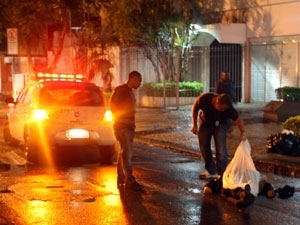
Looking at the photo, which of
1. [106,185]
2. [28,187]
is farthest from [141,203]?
[28,187]

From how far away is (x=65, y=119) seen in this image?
11.4 m

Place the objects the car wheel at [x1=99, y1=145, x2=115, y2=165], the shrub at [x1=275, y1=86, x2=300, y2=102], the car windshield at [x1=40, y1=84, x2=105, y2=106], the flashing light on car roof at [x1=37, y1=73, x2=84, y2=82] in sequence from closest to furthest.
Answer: the car windshield at [x1=40, y1=84, x2=105, y2=106], the car wheel at [x1=99, y1=145, x2=115, y2=165], the flashing light on car roof at [x1=37, y1=73, x2=84, y2=82], the shrub at [x1=275, y1=86, x2=300, y2=102]

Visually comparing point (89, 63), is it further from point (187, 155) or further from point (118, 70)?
point (187, 155)

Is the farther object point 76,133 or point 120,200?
point 76,133

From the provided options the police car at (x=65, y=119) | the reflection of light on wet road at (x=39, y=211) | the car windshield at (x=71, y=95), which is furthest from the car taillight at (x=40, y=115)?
the reflection of light on wet road at (x=39, y=211)

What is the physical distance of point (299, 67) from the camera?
73.5ft

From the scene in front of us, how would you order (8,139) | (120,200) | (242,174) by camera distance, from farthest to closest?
(8,139) → (120,200) → (242,174)

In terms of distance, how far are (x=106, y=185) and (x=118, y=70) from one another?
63.6ft

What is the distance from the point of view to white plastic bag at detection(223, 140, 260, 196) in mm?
8102

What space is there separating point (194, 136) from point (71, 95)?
449 cm

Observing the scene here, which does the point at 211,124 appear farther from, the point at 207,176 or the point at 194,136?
the point at 194,136

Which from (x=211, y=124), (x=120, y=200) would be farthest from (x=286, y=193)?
(x=120, y=200)

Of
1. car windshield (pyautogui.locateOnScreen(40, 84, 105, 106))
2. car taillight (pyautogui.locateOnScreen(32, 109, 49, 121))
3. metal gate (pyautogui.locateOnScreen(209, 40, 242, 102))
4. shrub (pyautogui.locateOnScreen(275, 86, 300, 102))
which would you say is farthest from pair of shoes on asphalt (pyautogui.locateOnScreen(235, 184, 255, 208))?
metal gate (pyautogui.locateOnScreen(209, 40, 242, 102))

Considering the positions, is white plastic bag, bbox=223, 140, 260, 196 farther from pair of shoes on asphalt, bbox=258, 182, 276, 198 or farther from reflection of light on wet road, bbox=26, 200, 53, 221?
reflection of light on wet road, bbox=26, 200, 53, 221
